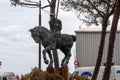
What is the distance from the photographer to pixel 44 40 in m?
14.5

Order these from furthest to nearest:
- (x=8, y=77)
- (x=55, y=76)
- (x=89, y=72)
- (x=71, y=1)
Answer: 1. (x=89, y=72)
2. (x=8, y=77)
3. (x=71, y=1)
4. (x=55, y=76)

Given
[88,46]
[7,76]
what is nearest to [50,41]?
[7,76]

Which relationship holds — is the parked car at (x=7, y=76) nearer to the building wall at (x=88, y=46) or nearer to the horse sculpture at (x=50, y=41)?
the building wall at (x=88, y=46)

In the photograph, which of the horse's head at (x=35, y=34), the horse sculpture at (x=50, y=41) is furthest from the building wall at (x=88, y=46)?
the horse's head at (x=35, y=34)

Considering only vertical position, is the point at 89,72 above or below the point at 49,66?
below

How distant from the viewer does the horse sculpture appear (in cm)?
1430

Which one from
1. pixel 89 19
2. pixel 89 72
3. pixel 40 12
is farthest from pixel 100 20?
pixel 89 72

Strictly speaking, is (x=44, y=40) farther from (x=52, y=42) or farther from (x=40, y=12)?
(x=40, y=12)

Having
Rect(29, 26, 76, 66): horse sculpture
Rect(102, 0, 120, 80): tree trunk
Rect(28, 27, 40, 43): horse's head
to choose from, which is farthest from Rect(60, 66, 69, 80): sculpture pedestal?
Rect(102, 0, 120, 80): tree trunk

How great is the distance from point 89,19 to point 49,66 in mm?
9089

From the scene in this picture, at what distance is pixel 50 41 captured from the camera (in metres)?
14.5

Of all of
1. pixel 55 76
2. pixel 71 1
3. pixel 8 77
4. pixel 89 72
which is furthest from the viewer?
pixel 89 72

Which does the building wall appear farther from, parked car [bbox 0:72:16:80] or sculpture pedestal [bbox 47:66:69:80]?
sculpture pedestal [bbox 47:66:69:80]

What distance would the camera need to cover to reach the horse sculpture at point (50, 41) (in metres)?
14.3
